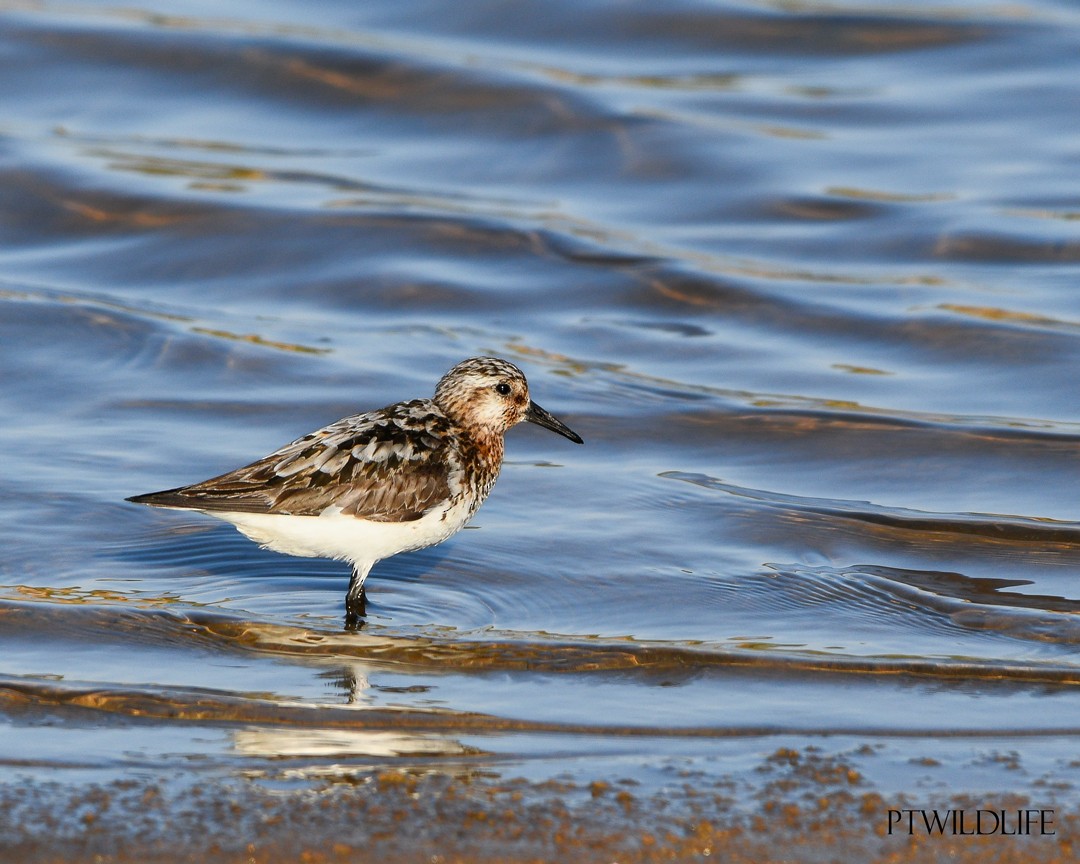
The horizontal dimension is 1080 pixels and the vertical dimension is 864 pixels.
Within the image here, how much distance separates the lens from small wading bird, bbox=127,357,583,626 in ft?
23.4

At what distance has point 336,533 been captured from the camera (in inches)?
284

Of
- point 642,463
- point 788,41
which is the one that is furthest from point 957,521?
point 788,41

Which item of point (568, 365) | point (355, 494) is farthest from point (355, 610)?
point (568, 365)

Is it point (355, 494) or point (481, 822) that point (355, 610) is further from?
point (481, 822)

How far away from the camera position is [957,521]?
28.3ft

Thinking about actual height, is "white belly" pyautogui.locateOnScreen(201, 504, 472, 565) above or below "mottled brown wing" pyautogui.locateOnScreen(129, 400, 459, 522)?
below

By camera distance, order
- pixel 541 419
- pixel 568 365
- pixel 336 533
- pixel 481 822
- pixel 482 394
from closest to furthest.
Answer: pixel 481 822 → pixel 336 533 → pixel 482 394 → pixel 541 419 → pixel 568 365

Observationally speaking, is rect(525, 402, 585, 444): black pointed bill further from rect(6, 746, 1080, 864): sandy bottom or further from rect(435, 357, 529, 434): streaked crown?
rect(6, 746, 1080, 864): sandy bottom

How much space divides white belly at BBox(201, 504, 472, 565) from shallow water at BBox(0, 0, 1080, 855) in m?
0.31

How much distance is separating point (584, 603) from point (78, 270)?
7.48m

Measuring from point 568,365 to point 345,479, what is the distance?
4.32 m

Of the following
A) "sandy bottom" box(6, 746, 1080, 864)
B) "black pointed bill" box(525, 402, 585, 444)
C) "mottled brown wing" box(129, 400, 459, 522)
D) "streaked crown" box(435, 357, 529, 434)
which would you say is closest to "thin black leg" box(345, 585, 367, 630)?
"mottled brown wing" box(129, 400, 459, 522)

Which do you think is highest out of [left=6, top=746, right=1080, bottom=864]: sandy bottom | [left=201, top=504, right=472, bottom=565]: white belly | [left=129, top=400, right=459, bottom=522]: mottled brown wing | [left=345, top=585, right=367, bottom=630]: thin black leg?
[left=129, top=400, right=459, bottom=522]: mottled brown wing

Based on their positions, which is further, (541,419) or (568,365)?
(568,365)
